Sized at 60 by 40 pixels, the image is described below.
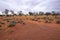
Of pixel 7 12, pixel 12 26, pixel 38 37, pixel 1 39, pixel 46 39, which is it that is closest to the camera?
pixel 46 39

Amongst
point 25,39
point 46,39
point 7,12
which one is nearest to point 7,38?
point 25,39

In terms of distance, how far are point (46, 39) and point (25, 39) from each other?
1885 millimetres

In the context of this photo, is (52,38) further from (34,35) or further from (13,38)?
(13,38)

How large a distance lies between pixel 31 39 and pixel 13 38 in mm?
1872

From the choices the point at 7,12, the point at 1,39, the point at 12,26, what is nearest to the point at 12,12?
the point at 7,12

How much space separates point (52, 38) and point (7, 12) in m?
52.5

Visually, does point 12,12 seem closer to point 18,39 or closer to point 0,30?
point 0,30

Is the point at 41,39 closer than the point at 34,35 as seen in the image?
Yes

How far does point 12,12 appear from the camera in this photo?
62875 millimetres

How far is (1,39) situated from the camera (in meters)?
11.9

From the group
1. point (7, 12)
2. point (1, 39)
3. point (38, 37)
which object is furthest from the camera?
point (7, 12)

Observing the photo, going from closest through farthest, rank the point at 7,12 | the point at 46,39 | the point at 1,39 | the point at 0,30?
the point at 46,39
the point at 1,39
the point at 0,30
the point at 7,12

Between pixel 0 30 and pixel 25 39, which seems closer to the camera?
pixel 25 39

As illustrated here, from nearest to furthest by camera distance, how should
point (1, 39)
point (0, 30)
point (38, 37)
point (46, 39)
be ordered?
1. point (46, 39)
2. point (38, 37)
3. point (1, 39)
4. point (0, 30)
